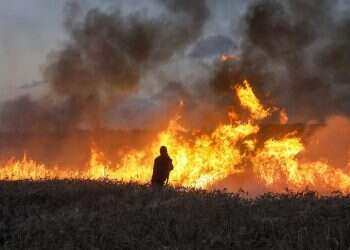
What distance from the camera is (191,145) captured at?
34875mm

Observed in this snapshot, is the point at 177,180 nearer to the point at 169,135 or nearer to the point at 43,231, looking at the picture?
the point at 169,135

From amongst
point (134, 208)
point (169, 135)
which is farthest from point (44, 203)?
point (169, 135)

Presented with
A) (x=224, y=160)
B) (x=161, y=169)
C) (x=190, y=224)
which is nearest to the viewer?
(x=190, y=224)

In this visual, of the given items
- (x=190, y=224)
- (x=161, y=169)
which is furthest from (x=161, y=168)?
(x=190, y=224)

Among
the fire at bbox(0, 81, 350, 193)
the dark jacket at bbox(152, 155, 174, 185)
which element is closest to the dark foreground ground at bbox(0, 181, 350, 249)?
the dark jacket at bbox(152, 155, 174, 185)

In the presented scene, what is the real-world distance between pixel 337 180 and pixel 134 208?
2167 cm

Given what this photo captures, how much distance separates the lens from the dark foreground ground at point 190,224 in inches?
447

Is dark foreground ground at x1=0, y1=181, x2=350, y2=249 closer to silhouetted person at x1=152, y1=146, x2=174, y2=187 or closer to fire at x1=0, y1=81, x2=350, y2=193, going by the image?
silhouetted person at x1=152, y1=146, x2=174, y2=187

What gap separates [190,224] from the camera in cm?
1248

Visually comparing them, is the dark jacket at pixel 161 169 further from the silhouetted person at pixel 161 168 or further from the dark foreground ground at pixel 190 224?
the dark foreground ground at pixel 190 224

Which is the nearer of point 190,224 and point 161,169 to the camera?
point 190,224

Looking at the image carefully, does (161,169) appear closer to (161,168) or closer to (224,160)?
(161,168)

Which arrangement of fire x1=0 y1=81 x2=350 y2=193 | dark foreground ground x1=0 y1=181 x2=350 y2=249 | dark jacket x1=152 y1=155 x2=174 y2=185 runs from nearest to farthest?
dark foreground ground x1=0 y1=181 x2=350 y2=249, dark jacket x1=152 y1=155 x2=174 y2=185, fire x1=0 y1=81 x2=350 y2=193

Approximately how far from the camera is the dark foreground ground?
11359 mm
